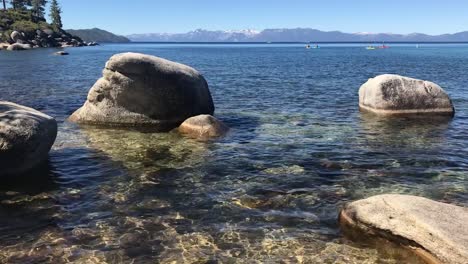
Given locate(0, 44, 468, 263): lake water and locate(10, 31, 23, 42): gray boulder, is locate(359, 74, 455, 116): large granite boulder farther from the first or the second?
locate(10, 31, 23, 42): gray boulder

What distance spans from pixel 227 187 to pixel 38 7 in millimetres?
205042

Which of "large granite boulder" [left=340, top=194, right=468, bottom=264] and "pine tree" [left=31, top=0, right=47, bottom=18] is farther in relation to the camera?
"pine tree" [left=31, top=0, right=47, bottom=18]

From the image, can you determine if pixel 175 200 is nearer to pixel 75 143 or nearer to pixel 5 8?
pixel 75 143

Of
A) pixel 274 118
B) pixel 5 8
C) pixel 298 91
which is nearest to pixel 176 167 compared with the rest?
pixel 274 118

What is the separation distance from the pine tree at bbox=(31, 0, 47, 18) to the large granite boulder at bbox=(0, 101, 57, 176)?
640 ft

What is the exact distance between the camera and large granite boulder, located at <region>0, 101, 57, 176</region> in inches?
580

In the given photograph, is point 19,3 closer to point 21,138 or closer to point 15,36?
point 15,36

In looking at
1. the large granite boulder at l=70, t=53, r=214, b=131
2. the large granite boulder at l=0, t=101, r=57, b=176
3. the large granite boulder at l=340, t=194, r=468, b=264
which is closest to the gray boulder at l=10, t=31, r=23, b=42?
the large granite boulder at l=70, t=53, r=214, b=131

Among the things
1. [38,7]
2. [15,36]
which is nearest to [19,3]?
[38,7]

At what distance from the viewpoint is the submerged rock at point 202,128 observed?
2127 centimetres

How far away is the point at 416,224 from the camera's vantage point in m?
10.1

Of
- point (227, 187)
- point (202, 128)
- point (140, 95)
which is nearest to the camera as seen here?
point (227, 187)

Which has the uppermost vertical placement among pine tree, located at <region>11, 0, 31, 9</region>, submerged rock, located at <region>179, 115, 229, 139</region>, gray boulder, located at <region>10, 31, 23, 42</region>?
pine tree, located at <region>11, 0, 31, 9</region>

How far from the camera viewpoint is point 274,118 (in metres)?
26.1
